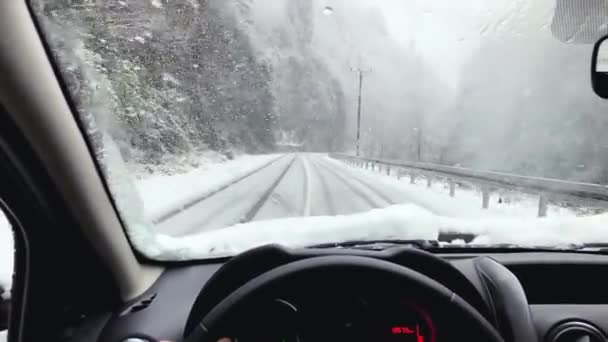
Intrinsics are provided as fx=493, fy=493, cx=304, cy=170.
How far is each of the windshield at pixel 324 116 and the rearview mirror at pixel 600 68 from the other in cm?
34

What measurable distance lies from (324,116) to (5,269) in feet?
9.81

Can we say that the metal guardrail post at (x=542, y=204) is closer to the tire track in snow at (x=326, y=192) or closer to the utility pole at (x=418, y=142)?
the utility pole at (x=418, y=142)

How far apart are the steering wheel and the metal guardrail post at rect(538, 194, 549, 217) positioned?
3025 millimetres

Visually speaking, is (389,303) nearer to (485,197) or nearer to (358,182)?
(485,197)

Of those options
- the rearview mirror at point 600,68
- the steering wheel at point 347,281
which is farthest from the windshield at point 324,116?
the steering wheel at point 347,281

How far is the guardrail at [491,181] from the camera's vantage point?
4.06m

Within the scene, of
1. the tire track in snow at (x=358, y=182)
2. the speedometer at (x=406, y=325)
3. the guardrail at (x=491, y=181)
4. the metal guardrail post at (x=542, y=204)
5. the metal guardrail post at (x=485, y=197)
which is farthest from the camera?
the metal guardrail post at (x=485, y=197)

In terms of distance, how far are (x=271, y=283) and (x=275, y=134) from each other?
262 cm

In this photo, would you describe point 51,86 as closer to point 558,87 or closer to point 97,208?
point 97,208

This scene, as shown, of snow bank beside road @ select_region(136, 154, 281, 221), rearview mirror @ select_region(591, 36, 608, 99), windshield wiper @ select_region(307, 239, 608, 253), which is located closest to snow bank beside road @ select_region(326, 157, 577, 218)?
windshield wiper @ select_region(307, 239, 608, 253)

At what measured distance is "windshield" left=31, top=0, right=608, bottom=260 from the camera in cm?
282

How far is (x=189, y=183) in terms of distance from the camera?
12.4 ft

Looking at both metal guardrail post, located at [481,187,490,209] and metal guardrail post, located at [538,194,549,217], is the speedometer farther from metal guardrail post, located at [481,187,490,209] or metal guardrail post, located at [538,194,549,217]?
metal guardrail post, located at [481,187,490,209]

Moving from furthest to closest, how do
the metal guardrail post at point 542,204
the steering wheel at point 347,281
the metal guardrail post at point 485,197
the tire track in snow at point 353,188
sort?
the metal guardrail post at point 485,197 → the tire track in snow at point 353,188 → the metal guardrail post at point 542,204 → the steering wheel at point 347,281
